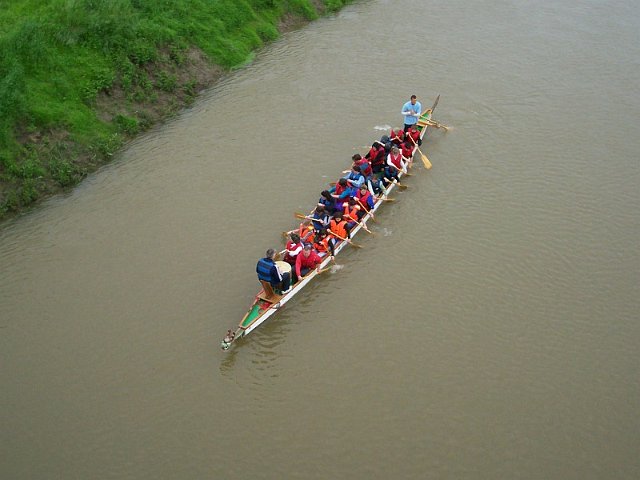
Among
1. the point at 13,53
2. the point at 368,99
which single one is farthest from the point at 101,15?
the point at 368,99

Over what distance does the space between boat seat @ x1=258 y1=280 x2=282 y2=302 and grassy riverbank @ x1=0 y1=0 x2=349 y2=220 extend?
6.86 metres

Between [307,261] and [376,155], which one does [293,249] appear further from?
[376,155]

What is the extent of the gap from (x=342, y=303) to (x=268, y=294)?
154 cm

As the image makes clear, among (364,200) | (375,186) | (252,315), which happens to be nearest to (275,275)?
(252,315)

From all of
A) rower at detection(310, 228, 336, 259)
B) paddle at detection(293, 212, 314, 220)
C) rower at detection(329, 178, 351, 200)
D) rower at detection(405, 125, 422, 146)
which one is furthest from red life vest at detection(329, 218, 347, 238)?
rower at detection(405, 125, 422, 146)

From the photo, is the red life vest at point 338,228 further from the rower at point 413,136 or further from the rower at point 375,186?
the rower at point 413,136

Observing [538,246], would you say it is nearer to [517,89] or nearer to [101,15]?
[517,89]

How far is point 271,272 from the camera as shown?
11.8 meters

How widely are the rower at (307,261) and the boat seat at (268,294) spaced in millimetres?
699

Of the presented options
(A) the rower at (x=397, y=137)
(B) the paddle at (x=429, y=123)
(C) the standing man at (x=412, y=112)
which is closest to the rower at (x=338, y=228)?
(A) the rower at (x=397, y=137)

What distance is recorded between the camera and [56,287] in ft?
42.4

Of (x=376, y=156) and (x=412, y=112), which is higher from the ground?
(x=412, y=112)

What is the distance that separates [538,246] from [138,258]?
29.2 feet

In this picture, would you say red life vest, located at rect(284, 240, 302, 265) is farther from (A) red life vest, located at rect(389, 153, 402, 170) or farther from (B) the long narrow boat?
(A) red life vest, located at rect(389, 153, 402, 170)
